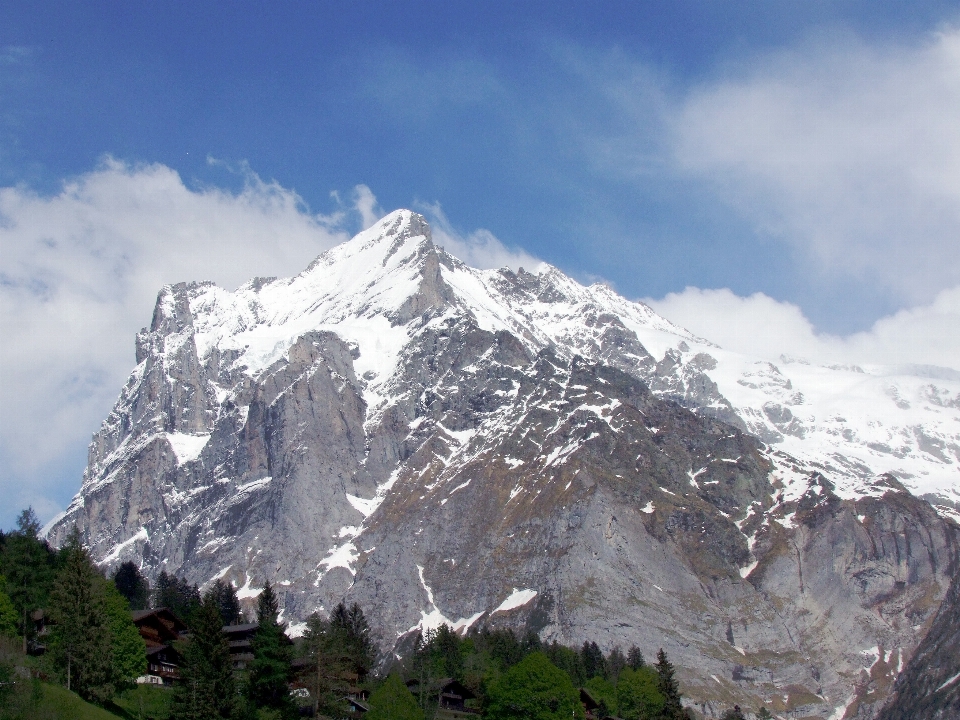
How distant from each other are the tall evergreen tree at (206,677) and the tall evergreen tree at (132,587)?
7473cm

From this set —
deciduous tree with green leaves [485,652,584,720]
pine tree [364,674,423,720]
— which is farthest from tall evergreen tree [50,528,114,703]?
deciduous tree with green leaves [485,652,584,720]

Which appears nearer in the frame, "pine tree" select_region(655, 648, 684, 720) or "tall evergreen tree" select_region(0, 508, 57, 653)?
"tall evergreen tree" select_region(0, 508, 57, 653)

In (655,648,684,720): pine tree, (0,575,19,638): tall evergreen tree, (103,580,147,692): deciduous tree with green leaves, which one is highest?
(0,575,19,638): tall evergreen tree

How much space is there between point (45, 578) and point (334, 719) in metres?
31.0

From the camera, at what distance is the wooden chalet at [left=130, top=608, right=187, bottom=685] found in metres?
113

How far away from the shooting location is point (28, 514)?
431 feet

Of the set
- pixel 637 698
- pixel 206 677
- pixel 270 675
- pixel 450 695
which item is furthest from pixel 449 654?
pixel 206 677

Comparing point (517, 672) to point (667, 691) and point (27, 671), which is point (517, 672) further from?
point (27, 671)

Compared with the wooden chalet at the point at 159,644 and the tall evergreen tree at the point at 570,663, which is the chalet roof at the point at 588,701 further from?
the wooden chalet at the point at 159,644

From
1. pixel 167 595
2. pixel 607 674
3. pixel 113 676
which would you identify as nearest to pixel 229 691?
pixel 113 676

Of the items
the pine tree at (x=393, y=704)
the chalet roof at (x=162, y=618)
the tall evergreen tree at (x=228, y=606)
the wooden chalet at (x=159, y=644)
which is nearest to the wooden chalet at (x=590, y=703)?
the pine tree at (x=393, y=704)

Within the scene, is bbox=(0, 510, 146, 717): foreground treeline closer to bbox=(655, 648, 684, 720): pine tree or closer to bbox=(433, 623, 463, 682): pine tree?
bbox=(655, 648, 684, 720): pine tree

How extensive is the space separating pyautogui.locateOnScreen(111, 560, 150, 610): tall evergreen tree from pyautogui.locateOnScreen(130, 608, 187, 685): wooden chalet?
4670 cm

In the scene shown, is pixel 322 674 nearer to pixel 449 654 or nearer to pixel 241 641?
pixel 241 641
